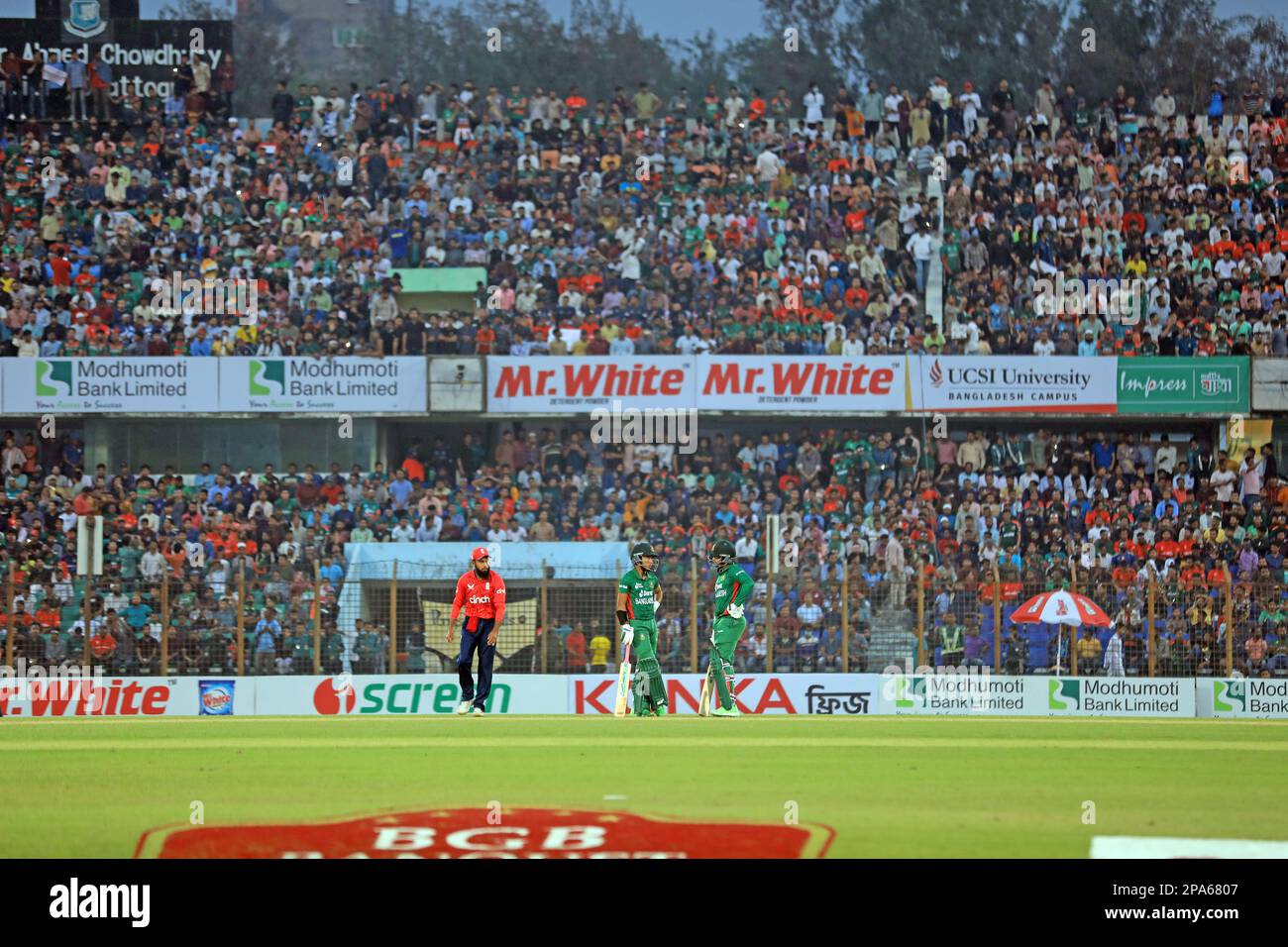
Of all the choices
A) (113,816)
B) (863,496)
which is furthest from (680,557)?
(113,816)

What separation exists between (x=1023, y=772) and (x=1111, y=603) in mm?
14321

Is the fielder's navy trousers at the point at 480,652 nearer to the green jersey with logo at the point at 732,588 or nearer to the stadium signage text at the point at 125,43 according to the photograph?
the green jersey with logo at the point at 732,588

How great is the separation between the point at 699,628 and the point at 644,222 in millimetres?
13799

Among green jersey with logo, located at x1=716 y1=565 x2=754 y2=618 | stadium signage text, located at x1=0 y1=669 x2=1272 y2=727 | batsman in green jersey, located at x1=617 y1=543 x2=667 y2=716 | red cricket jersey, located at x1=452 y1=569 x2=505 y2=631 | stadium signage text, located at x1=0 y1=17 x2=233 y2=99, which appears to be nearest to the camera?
green jersey with logo, located at x1=716 y1=565 x2=754 y2=618

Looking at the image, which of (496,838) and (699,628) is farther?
(699,628)

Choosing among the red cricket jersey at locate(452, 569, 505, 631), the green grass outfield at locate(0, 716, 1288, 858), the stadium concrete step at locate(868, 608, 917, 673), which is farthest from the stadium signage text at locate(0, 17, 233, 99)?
the green grass outfield at locate(0, 716, 1288, 858)

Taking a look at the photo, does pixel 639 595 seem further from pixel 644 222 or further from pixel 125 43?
pixel 125 43

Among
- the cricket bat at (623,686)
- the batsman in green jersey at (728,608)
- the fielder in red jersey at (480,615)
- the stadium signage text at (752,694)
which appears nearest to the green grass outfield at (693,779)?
the batsman in green jersey at (728,608)
